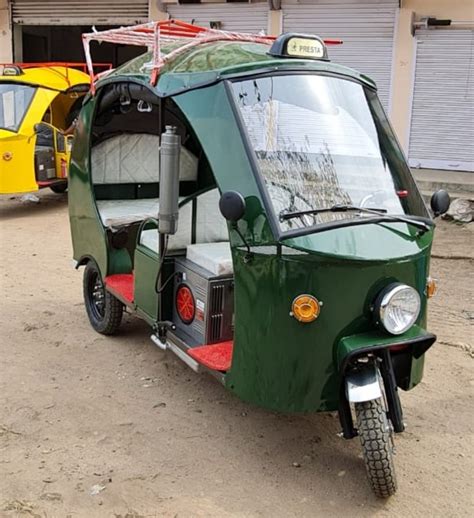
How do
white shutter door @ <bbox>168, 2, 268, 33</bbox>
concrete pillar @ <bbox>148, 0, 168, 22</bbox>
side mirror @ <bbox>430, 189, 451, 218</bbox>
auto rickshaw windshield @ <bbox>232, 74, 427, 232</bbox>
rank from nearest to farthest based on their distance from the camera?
auto rickshaw windshield @ <bbox>232, 74, 427, 232</bbox> → side mirror @ <bbox>430, 189, 451, 218</bbox> → white shutter door @ <bbox>168, 2, 268, 33</bbox> → concrete pillar @ <bbox>148, 0, 168, 22</bbox>

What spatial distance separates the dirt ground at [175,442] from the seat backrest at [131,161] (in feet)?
4.26

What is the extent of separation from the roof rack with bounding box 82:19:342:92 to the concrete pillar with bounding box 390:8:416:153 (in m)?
6.73

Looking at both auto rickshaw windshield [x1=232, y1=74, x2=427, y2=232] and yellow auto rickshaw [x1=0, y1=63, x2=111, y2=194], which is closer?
auto rickshaw windshield [x1=232, y1=74, x2=427, y2=232]

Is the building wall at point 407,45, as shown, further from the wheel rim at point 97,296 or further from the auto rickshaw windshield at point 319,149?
the auto rickshaw windshield at point 319,149

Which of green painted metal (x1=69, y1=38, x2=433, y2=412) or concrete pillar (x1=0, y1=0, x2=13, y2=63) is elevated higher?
concrete pillar (x1=0, y1=0, x2=13, y2=63)

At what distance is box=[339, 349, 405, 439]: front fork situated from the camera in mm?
3322

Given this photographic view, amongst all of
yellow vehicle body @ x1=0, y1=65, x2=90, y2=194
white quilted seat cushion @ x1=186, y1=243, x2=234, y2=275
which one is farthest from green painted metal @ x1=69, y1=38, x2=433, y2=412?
yellow vehicle body @ x1=0, y1=65, x2=90, y2=194

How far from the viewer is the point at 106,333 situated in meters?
5.57

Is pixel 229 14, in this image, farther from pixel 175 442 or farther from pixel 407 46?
pixel 175 442

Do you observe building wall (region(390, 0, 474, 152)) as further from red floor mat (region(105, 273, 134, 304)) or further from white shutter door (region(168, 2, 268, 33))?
red floor mat (region(105, 273, 134, 304))

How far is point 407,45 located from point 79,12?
23.9 feet

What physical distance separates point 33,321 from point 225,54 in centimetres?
312

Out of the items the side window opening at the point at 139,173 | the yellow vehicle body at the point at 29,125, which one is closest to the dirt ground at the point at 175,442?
the side window opening at the point at 139,173

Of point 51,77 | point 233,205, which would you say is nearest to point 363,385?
point 233,205
